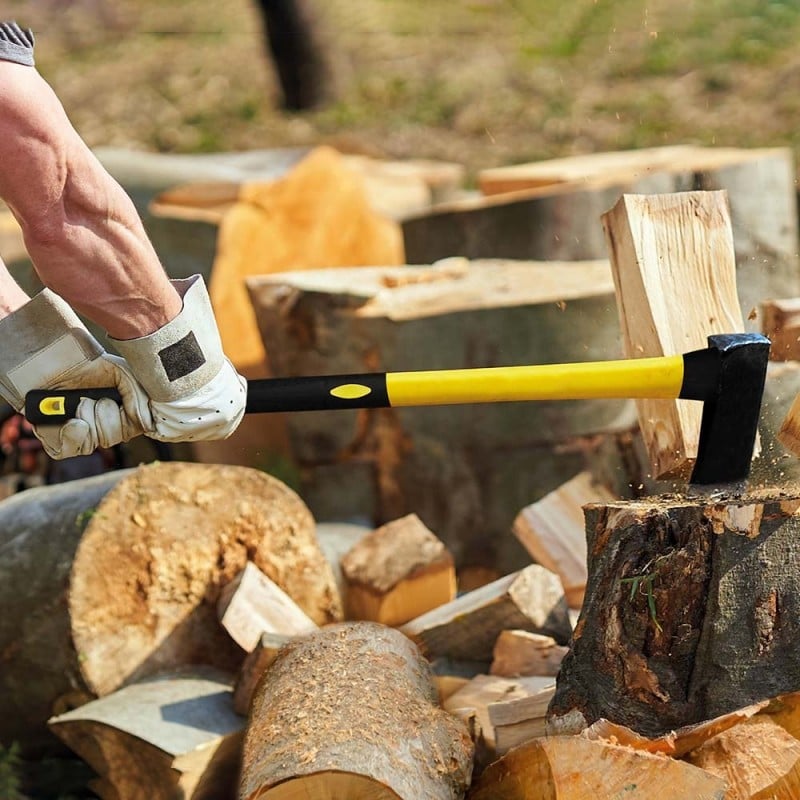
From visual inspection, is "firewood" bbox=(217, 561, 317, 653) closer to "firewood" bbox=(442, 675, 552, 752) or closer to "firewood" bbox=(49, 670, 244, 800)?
"firewood" bbox=(49, 670, 244, 800)

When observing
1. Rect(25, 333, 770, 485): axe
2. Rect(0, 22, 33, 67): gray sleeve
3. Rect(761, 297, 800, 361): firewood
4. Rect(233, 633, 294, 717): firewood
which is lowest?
Rect(233, 633, 294, 717): firewood

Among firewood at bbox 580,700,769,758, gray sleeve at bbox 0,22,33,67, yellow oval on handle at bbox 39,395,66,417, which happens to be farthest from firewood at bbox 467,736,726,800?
gray sleeve at bbox 0,22,33,67

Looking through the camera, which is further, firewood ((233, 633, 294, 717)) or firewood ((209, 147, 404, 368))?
firewood ((209, 147, 404, 368))

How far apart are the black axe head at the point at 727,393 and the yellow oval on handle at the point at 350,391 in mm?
668

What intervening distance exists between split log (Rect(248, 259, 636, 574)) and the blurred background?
13.9 ft

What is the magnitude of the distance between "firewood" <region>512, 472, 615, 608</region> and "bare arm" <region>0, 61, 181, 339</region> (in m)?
1.52

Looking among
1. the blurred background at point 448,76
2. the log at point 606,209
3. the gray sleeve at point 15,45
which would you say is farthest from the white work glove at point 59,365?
the blurred background at point 448,76

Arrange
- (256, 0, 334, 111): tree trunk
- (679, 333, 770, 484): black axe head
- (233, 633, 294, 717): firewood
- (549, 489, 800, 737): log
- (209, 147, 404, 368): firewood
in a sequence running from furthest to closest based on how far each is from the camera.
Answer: (256, 0, 334, 111): tree trunk < (209, 147, 404, 368): firewood < (233, 633, 294, 717): firewood < (679, 333, 770, 484): black axe head < (549, 489, 800, 737): log

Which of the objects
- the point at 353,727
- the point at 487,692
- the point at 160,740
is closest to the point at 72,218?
the point at 353,727

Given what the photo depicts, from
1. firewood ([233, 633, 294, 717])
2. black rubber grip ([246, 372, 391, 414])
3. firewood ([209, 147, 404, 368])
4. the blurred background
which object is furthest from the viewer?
the blurred background

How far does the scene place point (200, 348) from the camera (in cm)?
225

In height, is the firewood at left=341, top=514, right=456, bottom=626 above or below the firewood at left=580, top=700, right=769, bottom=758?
below

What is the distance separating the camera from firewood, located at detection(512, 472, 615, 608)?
3264 mm

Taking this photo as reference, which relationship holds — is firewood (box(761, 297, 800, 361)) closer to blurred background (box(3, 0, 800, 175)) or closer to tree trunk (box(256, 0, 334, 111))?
blurred background (box(3, 0, 800, 175))
